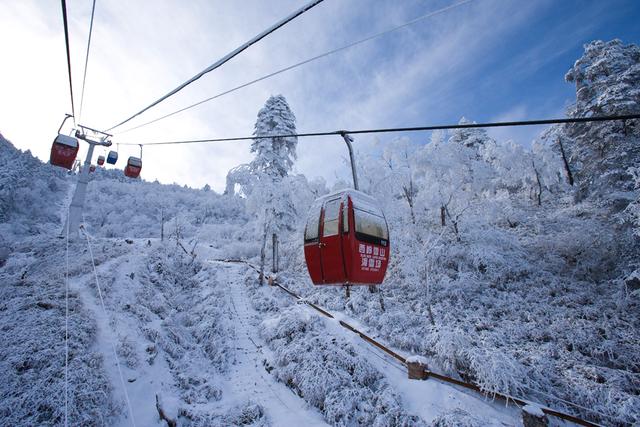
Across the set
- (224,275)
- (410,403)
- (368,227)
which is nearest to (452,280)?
A: (410,403)

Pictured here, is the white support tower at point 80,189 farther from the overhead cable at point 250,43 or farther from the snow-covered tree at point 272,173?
the overhead cable at point 250,43

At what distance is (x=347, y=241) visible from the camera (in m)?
6.49

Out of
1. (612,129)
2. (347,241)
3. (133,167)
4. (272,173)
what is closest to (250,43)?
(347,241)

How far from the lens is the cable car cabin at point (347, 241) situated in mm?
6531

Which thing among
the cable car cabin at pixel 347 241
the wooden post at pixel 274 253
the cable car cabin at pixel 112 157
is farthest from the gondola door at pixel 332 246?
the wooden post at pixel 274 253

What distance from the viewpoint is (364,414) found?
324 inches

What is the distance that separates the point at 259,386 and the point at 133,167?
1140cm

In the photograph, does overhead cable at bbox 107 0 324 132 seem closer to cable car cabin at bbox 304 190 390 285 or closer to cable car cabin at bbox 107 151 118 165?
cable car cabin at bbox 304 190 390 285

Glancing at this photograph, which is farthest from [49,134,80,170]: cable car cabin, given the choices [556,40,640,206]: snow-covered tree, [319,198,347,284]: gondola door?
[556,40,640,206]: snow-covered tree

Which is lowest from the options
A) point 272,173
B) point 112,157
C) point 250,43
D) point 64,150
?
point 250,43

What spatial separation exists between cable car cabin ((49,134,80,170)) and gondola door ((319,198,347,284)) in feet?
42.1

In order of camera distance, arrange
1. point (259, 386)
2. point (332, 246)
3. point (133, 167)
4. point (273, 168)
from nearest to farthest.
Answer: point (332, 246)
point (259, 386)
point (133, 167)
point (273, 168)

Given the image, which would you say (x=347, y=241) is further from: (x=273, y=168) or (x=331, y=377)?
(x=273, y=168)

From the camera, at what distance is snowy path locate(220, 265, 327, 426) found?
Result: 8.55m
